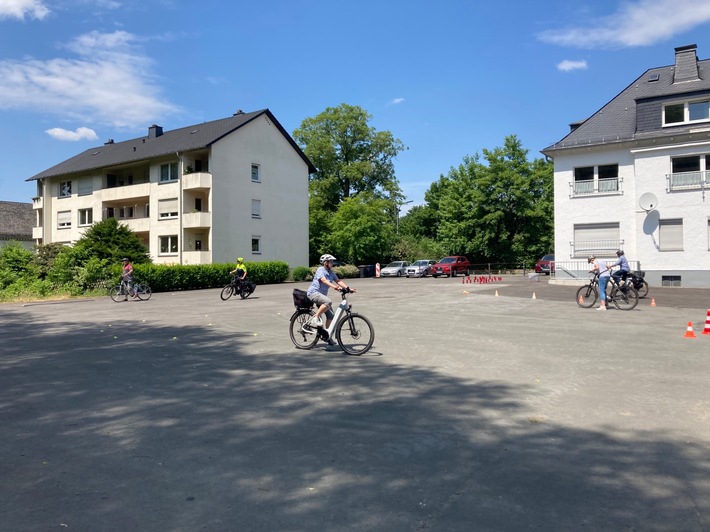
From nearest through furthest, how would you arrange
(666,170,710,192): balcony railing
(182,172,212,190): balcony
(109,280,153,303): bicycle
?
1. (109,280,153,303): bicycle
2. (666,170,710,192): balcony railing
3. (182,172,212,190): balcony

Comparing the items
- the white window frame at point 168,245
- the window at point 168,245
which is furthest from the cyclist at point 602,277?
the window at point 168,245

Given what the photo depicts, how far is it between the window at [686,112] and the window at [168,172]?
32612mm

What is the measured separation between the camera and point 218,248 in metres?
38.9

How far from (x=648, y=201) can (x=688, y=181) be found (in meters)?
2.11

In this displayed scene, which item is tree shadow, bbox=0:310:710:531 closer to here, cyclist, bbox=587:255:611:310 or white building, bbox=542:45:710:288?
cyclist, bbox=587:255:611:310

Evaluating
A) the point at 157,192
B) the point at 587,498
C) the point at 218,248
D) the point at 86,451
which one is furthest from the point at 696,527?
the point at 157,192

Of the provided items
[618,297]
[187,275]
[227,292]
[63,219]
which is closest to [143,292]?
[227,292]

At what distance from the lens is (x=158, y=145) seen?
44188 mm

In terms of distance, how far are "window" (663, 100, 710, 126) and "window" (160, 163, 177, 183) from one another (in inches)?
1284

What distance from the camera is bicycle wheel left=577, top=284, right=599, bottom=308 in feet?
55.1

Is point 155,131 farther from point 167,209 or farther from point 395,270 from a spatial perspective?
point 395,270

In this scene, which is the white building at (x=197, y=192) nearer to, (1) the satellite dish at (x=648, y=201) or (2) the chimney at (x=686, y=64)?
(1) the satellite dish at (x=648, y=201)

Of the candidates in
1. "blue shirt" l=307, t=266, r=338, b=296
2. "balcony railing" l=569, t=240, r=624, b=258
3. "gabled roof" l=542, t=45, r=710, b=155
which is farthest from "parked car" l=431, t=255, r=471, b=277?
"blue shirt" l=307, t=266, r=338, b=296

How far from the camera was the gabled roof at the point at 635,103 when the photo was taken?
91.4 ft
